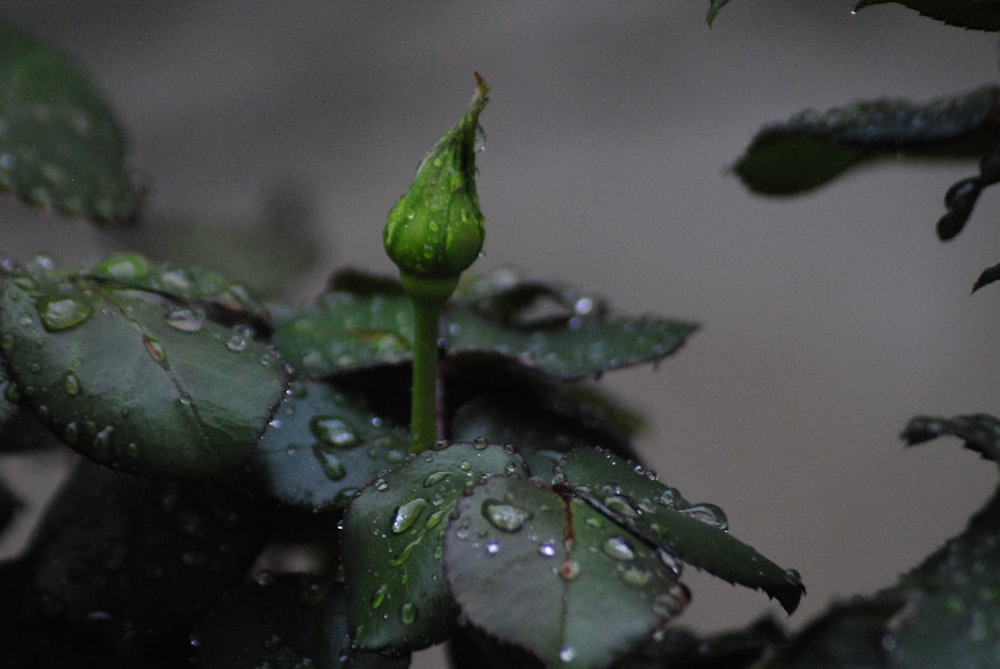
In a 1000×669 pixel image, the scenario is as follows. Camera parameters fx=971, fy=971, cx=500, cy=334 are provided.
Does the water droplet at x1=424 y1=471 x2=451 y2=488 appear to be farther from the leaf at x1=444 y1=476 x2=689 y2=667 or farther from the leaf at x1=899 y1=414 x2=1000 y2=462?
the leaf at x1=899 y1=414 x2=1000 y2=462

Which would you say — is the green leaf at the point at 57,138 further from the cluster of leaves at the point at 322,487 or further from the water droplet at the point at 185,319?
the water droplet at the point at 185,319

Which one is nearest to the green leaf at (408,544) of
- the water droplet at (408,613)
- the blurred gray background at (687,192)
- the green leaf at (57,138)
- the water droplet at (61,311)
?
the water droplet at (408,613)

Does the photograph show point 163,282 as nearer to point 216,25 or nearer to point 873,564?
point 873,564

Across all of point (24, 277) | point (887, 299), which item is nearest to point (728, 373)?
point (887, 299)

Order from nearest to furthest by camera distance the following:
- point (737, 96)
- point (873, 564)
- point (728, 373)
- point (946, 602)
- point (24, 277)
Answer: point (946, 602)
point (24, 277)
point (873, 564)
point (728, 373)
point (737, 96)

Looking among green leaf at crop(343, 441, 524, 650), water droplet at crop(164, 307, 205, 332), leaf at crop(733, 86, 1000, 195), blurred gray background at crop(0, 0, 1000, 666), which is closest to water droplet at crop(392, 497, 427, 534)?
green leaf at crop(343, 441, 524, 650)

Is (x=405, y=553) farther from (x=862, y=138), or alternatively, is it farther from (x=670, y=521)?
(x=862, y=138)
